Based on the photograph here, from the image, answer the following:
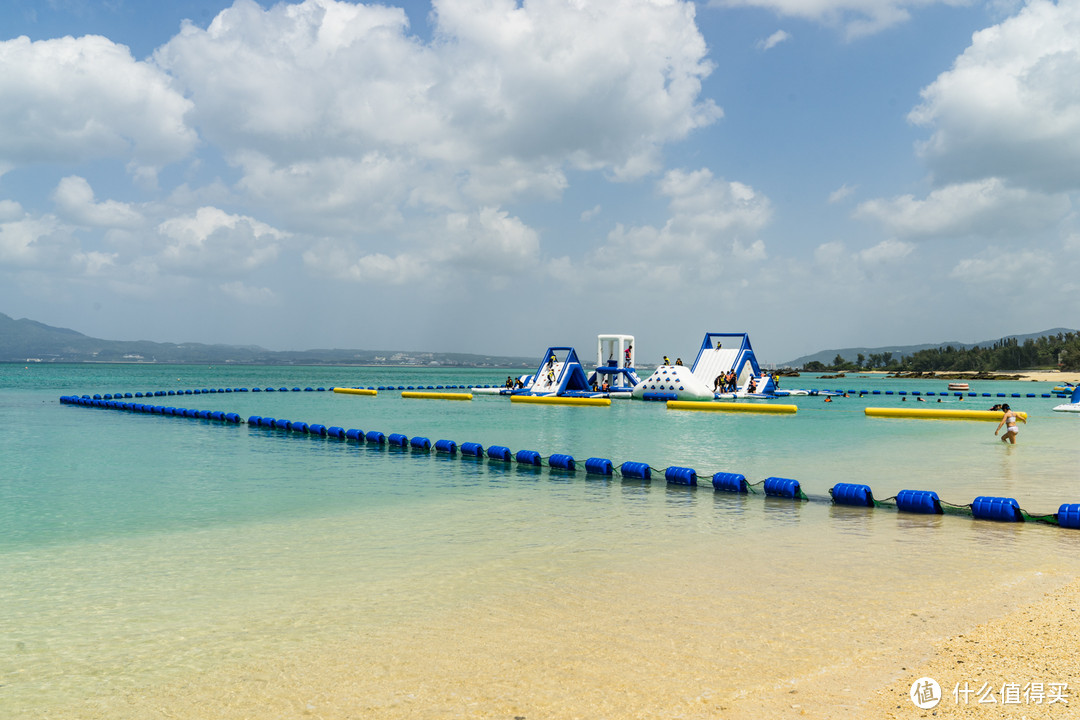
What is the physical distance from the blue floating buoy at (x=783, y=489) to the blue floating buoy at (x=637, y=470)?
2.48 metres

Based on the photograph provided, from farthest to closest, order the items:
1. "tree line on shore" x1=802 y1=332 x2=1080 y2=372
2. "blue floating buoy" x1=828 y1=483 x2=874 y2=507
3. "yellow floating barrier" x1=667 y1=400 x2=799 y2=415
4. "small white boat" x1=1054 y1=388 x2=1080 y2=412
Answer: "tree line on shore" x1=802 y1=332 x2=1080 y2=372, "small white boat" x1=1054 y1=388 x2=1080 y2=412, "yellow floating barrier" x1=667 y1=400 x2=799 y2=415, "blue floating buoy" x1=828 y1=483 x2=874 y2=507

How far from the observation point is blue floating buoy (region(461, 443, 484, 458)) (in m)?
17.9

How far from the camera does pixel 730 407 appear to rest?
3572cm

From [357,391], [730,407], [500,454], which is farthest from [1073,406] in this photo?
[357,391]

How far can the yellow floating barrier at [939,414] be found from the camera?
28.6 meters

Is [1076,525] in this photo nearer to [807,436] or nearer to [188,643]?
[188,643]

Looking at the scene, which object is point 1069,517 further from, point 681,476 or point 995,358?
point 995,358

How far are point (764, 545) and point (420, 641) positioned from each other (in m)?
4.85

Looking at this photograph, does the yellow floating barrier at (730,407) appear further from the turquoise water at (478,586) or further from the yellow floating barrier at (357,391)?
the yellow floating barrier at (357,391)

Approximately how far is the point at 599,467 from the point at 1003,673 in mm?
10467

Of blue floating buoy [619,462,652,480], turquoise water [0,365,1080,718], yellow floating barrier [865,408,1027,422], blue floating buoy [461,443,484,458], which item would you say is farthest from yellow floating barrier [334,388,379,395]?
blue floating buoy [619,462,652,480]

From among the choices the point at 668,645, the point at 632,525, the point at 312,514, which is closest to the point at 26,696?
the point at 668,645

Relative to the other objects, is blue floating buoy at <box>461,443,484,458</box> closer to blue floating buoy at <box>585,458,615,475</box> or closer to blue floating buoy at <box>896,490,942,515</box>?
blue floating buoy at <box>585,458,615,475</box>

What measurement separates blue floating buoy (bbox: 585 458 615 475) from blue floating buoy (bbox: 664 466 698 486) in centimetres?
131
